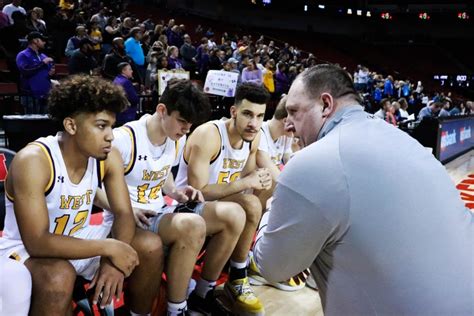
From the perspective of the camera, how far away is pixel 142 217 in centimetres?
219

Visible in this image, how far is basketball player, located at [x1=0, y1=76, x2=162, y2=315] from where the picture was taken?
5.18ft

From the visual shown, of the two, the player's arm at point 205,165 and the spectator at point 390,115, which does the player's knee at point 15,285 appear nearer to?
the player's arm at point 205,165

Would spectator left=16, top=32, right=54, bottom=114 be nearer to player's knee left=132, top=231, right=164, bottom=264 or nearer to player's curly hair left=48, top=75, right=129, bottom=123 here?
player's curly hair left=48, top=75, right=129, bottom=123

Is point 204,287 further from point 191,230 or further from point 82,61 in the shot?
point 82,61

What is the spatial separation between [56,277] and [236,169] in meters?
1.57

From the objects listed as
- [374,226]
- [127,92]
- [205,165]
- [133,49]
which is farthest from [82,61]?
[374,226]

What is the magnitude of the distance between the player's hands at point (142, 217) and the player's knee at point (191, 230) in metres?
0.19

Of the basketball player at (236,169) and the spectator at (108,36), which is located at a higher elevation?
the spectator at (108,36)

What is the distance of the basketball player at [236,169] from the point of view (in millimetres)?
2570

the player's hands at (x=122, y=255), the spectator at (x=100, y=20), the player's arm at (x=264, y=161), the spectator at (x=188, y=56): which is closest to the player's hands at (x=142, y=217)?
the player's hands at (x=122, y=255)

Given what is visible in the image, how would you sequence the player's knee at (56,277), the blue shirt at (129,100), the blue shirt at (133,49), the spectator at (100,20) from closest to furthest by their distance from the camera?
the player's knee at (56,277), the blue shirt at (129,100), the blue shirt at (133,49), the spectator at (100,20)

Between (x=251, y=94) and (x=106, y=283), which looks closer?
(x=106, y=283)

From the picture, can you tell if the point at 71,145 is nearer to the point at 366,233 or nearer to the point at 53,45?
the point at 366,233

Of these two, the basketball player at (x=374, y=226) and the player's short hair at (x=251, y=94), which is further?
the player's short hair at (x=251, y=94)
